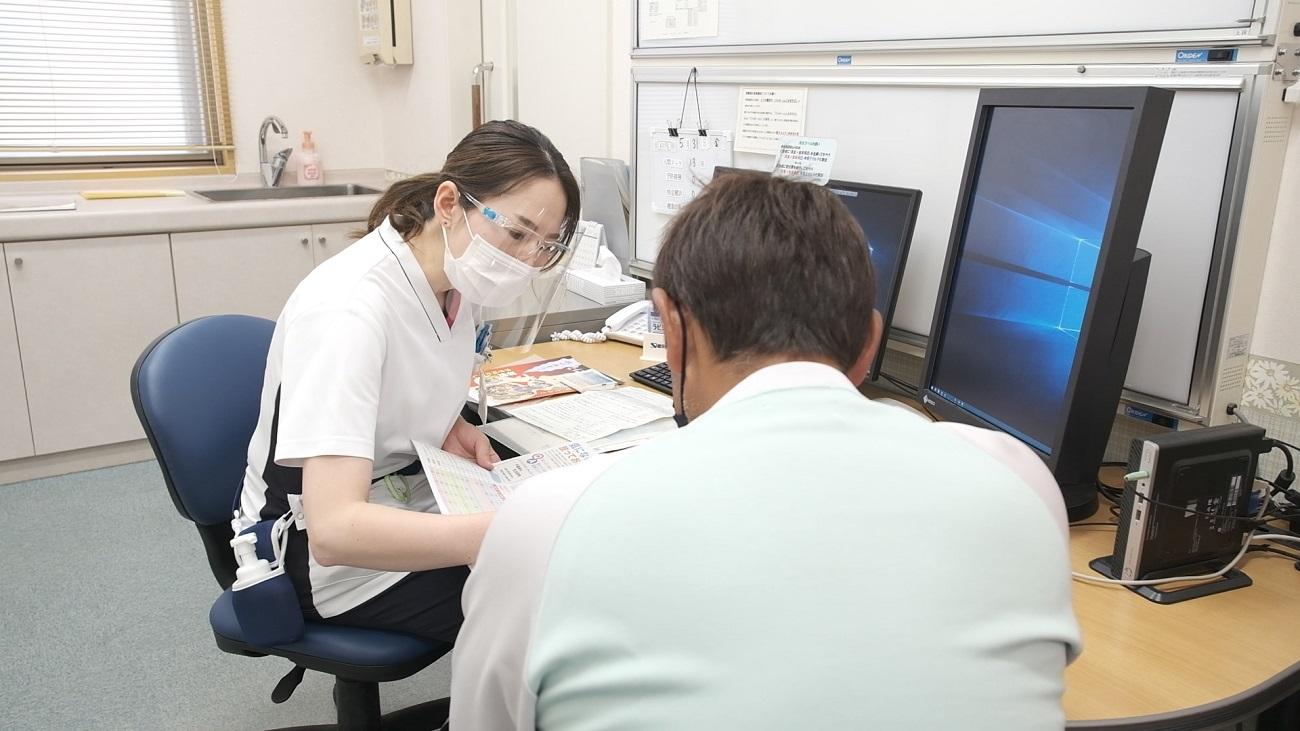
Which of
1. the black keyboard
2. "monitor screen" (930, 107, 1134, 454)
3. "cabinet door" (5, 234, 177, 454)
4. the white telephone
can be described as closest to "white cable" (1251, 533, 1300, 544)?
"monitor screen" (930, 107, 1134, 454)

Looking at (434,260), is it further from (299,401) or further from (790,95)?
(790,95)

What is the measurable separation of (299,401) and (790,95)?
1288mm

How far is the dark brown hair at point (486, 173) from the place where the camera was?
1439 mm

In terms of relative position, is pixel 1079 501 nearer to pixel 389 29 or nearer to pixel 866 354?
pixel 866 354

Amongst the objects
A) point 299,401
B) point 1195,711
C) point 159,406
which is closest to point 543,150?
point 299,401

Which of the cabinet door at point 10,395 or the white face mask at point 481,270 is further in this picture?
the cabinet door at point 10,395

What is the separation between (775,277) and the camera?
30.7 inches

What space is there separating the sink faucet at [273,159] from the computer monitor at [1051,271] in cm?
327

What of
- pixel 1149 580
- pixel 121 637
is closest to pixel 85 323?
pixel 121 637

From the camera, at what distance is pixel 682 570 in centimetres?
62

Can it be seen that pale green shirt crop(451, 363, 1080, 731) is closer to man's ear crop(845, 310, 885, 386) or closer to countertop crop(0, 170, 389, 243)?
man's ear crop(845, 310, 885, 386)

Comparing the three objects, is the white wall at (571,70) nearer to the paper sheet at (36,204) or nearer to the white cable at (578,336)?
the white cable at (578,336)

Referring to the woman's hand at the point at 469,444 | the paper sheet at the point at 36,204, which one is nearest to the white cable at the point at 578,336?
the woman's hand at the point at 469,444

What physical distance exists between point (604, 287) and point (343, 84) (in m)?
2.35
